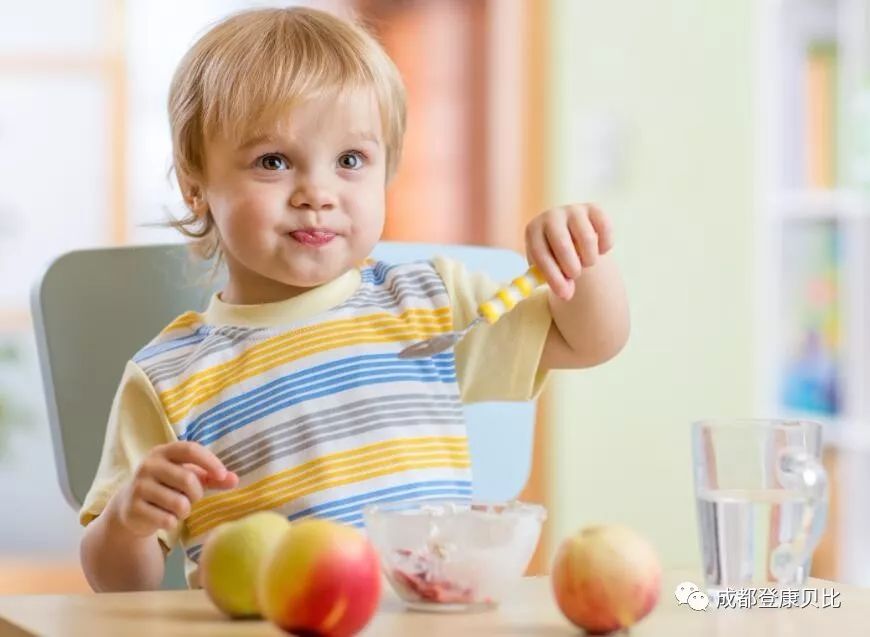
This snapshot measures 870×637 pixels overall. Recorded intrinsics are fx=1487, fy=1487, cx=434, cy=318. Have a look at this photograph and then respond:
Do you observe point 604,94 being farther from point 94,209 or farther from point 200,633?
point 200,633

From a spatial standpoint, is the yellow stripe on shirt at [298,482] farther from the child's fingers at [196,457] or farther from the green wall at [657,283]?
the green wall at [657,283]

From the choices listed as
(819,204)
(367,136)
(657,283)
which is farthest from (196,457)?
(657,283)

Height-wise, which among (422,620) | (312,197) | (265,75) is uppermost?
(265,75)

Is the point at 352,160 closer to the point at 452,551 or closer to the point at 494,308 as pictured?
the point at 494,308

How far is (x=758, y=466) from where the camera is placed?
2.83 feet

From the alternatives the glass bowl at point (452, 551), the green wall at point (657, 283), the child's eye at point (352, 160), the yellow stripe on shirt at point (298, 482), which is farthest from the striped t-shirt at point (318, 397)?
the green wall at point (657, 283)

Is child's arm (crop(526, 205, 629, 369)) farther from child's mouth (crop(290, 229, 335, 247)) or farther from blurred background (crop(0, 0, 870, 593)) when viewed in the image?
blurred background (crop(0, 0, 870, 593))

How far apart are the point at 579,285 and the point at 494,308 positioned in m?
0.25

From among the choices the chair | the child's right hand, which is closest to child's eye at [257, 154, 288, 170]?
the chair

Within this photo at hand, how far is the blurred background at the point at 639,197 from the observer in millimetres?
3352

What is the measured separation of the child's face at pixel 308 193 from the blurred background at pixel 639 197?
2.26 metres

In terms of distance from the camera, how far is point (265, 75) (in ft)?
4.01

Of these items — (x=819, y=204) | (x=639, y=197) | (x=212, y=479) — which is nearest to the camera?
(x=212, y=479)

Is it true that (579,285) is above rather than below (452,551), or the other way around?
above
